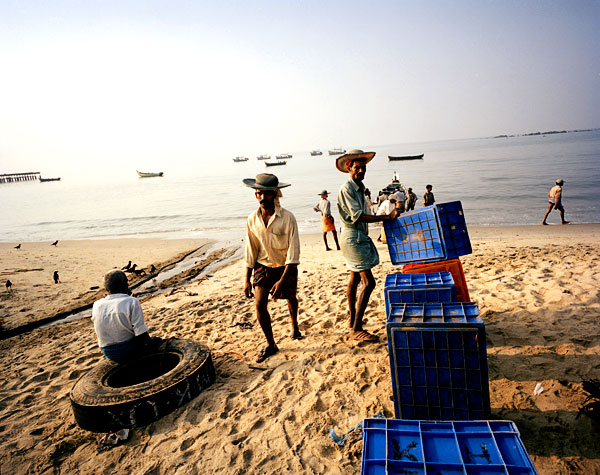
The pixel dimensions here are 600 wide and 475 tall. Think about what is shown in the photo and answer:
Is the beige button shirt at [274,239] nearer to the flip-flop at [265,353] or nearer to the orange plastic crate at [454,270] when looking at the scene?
the flip-flop at [265,353]

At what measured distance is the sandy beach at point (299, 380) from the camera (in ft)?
9.08

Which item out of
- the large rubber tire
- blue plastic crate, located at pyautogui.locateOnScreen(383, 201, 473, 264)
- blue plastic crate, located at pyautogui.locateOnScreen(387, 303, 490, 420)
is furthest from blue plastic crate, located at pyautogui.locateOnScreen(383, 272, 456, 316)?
the large rubber tire

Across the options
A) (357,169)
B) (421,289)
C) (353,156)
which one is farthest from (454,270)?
(353,156)

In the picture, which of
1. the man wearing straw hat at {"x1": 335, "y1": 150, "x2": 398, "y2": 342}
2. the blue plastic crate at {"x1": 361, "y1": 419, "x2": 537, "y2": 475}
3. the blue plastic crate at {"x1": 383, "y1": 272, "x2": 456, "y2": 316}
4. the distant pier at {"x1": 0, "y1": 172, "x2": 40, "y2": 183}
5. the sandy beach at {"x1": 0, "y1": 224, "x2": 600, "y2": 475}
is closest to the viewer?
the blue plastic crate at {"x1": 361, "y1": 419, "x2": 537, "y2": 475}

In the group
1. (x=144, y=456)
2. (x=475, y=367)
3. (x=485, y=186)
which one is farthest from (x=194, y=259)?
(x=485, y=186)

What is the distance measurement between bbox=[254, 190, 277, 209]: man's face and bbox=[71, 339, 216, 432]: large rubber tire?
6.09ft

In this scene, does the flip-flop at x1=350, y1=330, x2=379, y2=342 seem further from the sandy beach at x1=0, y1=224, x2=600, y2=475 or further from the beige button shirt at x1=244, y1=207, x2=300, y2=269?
the beige button shirt at x1=244, y1=207, x2=300, y2=269

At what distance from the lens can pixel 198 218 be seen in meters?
23.9

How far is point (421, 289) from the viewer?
11.4 ft

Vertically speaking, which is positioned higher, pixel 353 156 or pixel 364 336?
pixel 353 156

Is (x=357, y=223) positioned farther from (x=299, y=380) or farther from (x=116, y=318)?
(x=116, y=318)

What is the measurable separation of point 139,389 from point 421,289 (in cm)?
300

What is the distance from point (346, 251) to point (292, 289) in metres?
0.84

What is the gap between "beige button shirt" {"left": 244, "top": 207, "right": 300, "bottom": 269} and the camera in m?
4.00
